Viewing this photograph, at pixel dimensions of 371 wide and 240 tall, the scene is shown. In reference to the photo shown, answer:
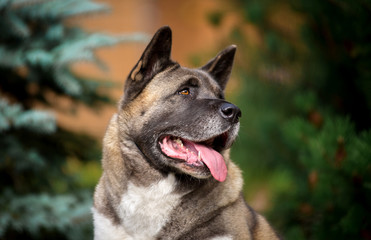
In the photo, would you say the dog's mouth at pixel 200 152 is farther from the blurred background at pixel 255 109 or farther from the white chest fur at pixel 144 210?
the blurred background at pixel 255 109

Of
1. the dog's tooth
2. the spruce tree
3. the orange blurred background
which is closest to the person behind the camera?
the dog's tooth

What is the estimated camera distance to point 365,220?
3217 millimetres

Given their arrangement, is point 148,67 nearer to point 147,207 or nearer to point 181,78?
point 181,78

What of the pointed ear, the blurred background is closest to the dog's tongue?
the pointed ear

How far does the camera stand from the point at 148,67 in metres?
2.99

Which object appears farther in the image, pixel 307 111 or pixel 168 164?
pixel 307 111

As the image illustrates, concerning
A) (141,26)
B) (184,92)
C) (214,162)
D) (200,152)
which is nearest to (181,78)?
(184,92)

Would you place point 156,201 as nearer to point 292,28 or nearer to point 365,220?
point 365,220

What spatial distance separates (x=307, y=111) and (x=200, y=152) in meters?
1.60

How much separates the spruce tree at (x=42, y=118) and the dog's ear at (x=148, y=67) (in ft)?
3.81

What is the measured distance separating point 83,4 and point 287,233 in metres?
3.15

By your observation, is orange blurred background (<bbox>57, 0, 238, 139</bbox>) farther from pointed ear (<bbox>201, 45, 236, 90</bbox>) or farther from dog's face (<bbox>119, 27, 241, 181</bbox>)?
dog's face (<bbox>119, 27, 241, 181</bbox>)

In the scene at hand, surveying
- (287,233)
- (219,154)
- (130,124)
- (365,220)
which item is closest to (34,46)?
(130,124)

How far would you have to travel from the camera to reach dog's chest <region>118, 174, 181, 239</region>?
2.63 metres
